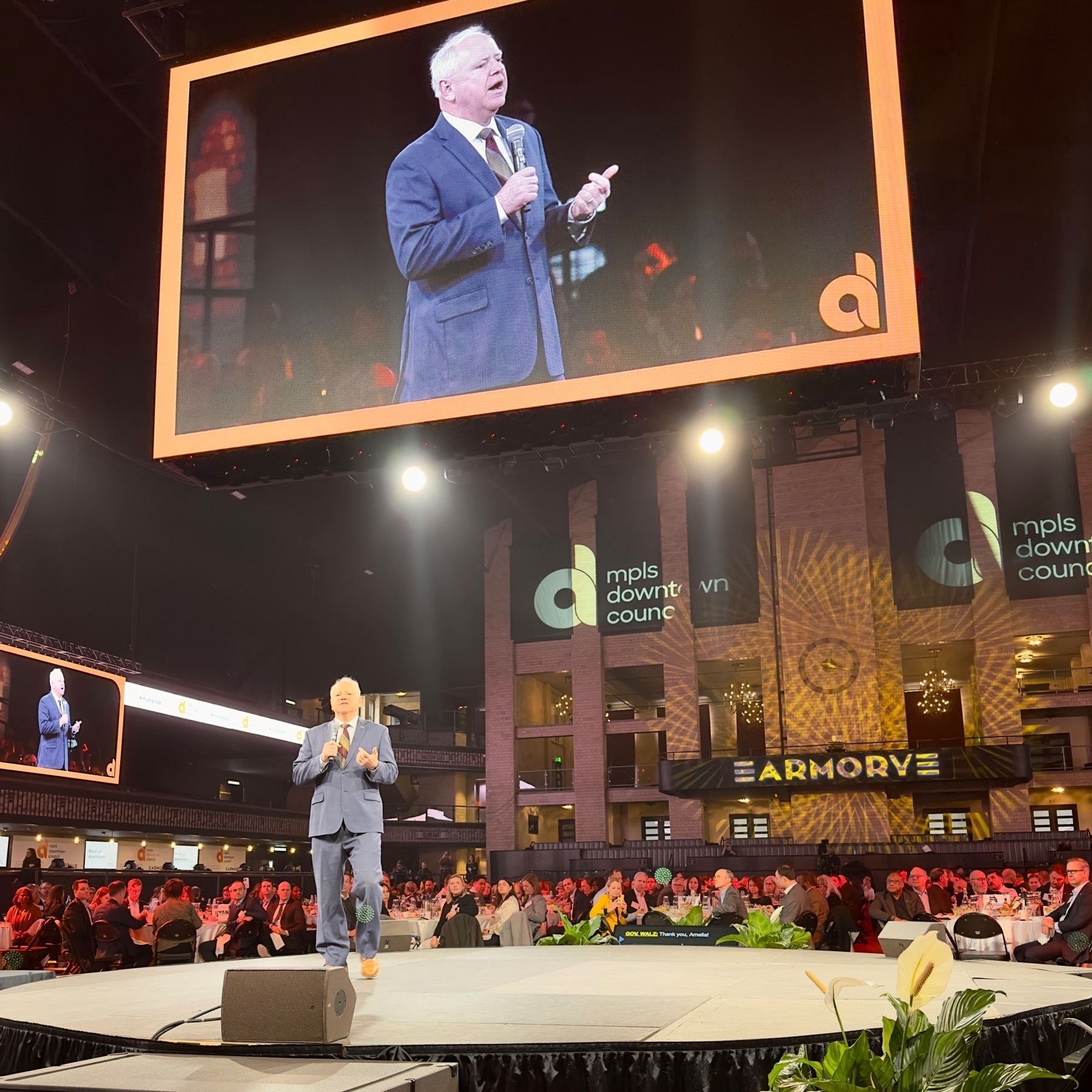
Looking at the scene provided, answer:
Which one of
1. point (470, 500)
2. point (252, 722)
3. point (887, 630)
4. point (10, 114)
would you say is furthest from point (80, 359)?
point (887, 630)

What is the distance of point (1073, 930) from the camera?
8422 mm

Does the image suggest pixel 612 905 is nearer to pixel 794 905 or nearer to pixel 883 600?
pixel 794 905

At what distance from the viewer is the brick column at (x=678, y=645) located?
82.8ft

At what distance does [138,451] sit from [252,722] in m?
14.5

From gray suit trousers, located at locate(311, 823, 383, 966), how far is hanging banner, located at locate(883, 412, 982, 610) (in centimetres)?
2126

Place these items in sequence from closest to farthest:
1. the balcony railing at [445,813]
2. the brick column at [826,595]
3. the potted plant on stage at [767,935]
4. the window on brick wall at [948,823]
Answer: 1. the potted plant on stage at [767,935]
2. the brick column at [826,595]
3. the window on brick wall at [948,823]
4. the balcony railing at [445,813]

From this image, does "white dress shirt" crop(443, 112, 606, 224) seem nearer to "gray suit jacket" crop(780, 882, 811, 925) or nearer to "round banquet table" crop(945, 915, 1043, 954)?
"gray suit jacket" crop(780, 882, 811, 925)

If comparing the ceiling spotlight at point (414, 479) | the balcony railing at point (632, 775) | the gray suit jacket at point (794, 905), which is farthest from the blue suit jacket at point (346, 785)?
the balcony railing at point (632, 775)

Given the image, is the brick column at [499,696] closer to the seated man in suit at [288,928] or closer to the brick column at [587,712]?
the brick column at [587,712]

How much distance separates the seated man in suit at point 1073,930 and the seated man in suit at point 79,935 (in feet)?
25.5

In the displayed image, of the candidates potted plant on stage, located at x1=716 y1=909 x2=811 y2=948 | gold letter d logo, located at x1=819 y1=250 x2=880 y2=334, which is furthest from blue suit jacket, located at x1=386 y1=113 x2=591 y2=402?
potted plant on stage, located at x1=716 y1=909 x2=811 y2=948

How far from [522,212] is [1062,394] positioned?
10709 mm

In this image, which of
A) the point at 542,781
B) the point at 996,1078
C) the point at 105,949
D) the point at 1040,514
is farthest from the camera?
the point at 542,781

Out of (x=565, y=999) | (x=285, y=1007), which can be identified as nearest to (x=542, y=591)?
(x=565, y=999)
